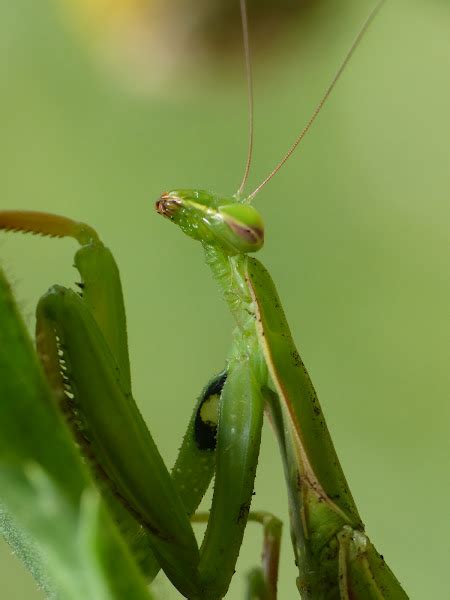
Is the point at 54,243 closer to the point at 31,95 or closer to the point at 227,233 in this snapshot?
the point at 31,95

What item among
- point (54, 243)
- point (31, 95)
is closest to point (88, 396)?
point (54, 243)

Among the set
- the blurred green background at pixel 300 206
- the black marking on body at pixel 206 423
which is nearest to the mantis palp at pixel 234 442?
the black marking on body at pixel 206 423

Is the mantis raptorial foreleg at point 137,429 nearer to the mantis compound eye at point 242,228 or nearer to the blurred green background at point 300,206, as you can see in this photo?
the mantis compound eye at point 242,228

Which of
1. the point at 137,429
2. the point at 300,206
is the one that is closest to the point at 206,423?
the point at 137,429

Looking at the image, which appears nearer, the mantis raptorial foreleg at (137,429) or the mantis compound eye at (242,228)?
the mantis raptorial foreleg at (137,429)

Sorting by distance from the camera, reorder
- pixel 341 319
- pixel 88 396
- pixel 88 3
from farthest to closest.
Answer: pixel 341 319
pixel 88 3
pixel 88 396

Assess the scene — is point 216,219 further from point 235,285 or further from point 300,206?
point 300,206
